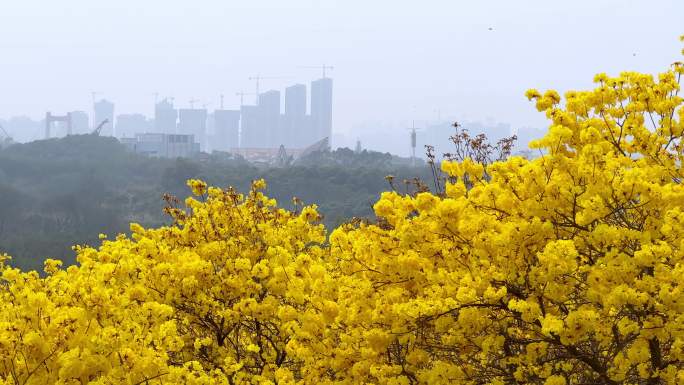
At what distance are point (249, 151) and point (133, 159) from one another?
257 feet

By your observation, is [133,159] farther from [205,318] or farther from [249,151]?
[205,318]

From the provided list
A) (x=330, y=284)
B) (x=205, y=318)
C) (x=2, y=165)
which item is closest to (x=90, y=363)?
(x=330, y=284)

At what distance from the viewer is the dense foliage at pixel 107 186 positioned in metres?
78.0

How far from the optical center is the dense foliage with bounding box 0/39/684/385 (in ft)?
17.8

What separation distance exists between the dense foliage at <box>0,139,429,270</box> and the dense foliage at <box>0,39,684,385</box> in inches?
2284

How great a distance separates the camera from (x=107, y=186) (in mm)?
104438

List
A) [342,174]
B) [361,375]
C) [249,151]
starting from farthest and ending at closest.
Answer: [249,151] → [342,174] → [361,375]

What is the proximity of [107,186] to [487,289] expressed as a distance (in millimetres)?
104350

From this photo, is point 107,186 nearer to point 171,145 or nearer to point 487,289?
point 171,145

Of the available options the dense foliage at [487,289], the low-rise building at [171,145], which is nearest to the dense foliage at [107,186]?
the low-rise building at [171,145]

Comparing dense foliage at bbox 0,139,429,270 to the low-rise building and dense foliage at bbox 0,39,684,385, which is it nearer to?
the low-rise building

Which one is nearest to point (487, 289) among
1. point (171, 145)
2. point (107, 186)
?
point (107, 186)

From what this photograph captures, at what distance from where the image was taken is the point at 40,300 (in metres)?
5.58

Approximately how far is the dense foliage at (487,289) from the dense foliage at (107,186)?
5802cm
